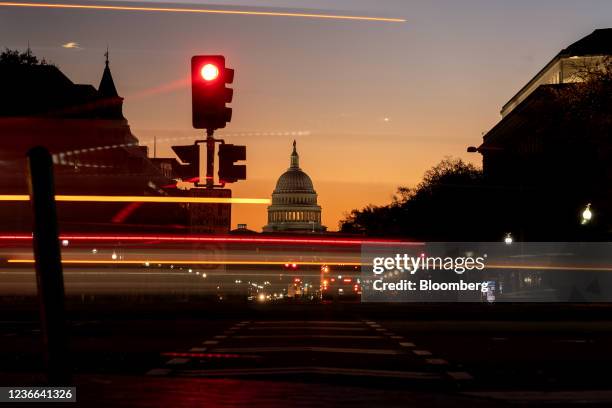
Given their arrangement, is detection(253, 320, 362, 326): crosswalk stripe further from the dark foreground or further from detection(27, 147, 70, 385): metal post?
detection(27, 147, 70, 385): metal post

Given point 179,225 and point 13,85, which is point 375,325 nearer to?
point 179,225

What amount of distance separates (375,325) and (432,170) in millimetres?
73291

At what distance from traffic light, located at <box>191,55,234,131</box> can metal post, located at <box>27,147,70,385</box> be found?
964cm

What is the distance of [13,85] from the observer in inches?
3538

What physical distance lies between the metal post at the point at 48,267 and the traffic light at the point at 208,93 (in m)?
9.64

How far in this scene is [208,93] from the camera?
16.0 m

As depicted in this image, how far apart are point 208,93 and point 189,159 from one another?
2766mm

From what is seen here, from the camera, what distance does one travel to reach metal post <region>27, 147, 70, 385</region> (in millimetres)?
6172

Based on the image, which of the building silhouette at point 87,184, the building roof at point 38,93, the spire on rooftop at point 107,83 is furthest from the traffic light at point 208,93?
the spire on rooftop at point 107,83

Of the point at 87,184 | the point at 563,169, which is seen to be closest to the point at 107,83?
the point at 563,169

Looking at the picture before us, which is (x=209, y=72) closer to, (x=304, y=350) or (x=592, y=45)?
(x=304, y=350)

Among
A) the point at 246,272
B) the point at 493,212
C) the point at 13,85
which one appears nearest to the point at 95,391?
the point at 246,272

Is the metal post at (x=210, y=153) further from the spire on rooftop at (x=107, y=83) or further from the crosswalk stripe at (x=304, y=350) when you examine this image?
the spire on rooftop at (x=107, y=83)

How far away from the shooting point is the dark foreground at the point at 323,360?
34.9 feet
